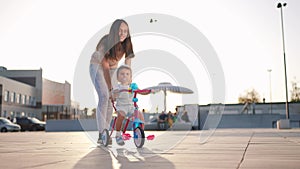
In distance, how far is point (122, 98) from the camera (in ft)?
18.2

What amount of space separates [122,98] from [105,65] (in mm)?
832

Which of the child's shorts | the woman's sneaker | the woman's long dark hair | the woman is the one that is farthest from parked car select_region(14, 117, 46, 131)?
the child's shorts

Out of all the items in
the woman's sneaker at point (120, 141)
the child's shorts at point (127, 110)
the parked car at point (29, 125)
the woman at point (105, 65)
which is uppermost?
the woman at point (105, 65)

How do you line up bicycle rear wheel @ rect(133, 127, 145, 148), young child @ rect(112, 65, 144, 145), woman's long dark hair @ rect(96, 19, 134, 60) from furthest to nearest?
1. woman's long dark hair @ rect(96, 19, 134, 60)
2. young child @ rect(112, 65, 144, 145)
3. bicycle rear wheel @ rect(133, 127, 145, 148)

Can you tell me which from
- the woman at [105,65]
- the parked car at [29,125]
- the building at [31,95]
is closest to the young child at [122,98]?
the woman at [105,65]

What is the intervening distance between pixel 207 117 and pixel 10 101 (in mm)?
35991

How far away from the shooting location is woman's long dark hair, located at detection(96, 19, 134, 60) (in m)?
5.96

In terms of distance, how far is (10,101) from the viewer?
55844 mm

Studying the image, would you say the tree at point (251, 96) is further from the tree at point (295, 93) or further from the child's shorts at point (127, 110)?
the child's shorts at point (127, 110)

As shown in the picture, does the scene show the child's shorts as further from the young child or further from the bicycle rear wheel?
the bicycle rear wheel

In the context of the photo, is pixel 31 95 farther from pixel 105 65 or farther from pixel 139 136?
pixel 139 136

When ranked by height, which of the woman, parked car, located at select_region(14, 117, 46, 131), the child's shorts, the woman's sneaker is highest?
the woman

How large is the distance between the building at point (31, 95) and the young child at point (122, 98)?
51.4 m

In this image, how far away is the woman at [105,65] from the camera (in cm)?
605
